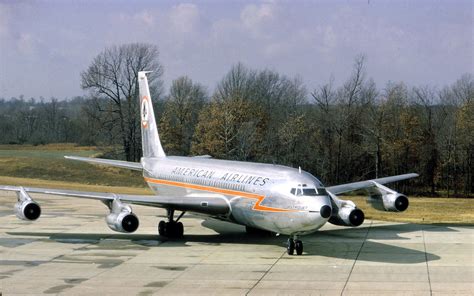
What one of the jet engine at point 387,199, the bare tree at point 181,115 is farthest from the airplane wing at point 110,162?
the bare tree at point 181,115

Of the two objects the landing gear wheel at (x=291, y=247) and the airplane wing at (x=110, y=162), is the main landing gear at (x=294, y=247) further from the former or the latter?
the airplane wing at (x=110, y=162)

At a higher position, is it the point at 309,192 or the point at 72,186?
the point at 309,192

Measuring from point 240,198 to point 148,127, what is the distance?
14.7 m

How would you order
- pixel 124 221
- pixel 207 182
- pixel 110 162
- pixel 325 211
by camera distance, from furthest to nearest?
pixel 110 162
pixel 207 182
pixel 124 221
pixel 325 211

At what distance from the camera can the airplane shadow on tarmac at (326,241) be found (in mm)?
29891

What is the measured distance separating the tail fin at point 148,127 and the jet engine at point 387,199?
13161mm

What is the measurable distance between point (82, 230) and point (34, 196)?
2063 centimetres

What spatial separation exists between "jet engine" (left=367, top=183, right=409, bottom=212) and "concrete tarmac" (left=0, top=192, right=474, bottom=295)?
4.43 feet

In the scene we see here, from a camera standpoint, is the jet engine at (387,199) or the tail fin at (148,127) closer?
the jet engine at (387,199)

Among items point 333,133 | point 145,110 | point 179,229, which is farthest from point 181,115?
point 179,229

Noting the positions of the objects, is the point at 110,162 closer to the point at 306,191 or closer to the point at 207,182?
the point at 207,182

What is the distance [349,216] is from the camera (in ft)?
103

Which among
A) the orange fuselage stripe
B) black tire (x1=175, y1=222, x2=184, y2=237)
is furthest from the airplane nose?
black tire (x1=175, y1=222, x2=184, y2=237)

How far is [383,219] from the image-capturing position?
43.3m
